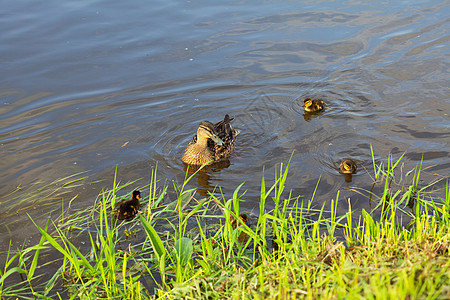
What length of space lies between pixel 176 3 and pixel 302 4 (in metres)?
2.54

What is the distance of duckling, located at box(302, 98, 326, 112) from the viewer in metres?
6.71

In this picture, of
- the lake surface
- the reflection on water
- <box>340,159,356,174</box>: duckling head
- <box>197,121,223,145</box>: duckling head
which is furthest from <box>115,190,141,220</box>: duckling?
<box>340,159,356,174</box>: duckling head

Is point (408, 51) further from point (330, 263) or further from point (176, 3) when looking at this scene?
point (330, 263)

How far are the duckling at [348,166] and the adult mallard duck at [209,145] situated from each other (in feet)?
4.76

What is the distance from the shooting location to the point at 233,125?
6914mm

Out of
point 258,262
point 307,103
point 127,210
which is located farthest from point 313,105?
→ point 258,262

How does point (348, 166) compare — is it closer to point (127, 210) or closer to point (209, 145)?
point (209, 145)

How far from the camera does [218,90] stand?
295 inches

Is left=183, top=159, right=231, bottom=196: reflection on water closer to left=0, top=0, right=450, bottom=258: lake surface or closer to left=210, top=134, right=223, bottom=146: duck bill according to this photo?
left=0, top=0, right=450, bottom=258: lake surface

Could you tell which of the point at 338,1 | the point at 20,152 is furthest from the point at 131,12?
the point at 20,152

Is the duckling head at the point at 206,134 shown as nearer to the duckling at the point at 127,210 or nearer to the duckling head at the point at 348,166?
the duckling head at the point at 348,166

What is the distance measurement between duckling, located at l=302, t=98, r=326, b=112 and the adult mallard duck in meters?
1.15

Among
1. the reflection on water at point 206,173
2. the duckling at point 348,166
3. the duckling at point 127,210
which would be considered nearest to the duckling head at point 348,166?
the duckling at point 348,166

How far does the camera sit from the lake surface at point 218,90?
5.73 m
